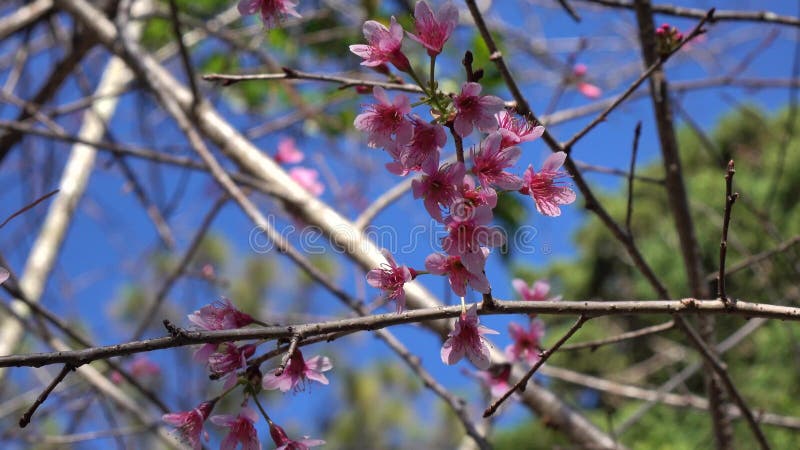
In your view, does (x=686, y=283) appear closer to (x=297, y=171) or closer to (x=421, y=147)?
(x=297, y=171)

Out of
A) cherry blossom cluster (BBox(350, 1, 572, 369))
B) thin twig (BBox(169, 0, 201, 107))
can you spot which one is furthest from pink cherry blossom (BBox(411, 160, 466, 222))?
thin twig (BBox(169, 0, 201, 107))

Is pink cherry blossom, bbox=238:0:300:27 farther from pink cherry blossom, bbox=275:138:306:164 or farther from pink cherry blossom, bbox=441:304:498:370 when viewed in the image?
pink cherry blossom, bbox=275:138:306:164

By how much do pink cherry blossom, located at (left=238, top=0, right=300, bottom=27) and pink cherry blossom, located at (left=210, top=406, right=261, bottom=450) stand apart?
66cm

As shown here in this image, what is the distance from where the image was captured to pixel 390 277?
972 millimetres

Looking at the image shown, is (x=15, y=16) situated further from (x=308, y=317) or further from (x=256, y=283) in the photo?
(x=256, y=283)

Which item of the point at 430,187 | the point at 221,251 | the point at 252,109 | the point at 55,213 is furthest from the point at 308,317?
the point at 221,251

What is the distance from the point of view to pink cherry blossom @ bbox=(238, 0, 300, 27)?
1179mm

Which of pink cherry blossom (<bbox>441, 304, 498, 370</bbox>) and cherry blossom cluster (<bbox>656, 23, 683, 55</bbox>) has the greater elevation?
cherry blossom cluster (<bbox>656, 23, 683, 55</bbox>)

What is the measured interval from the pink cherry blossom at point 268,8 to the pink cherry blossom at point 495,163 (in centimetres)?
48

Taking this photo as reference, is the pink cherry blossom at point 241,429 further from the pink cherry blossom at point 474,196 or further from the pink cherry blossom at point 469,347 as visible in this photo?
the pink cherry blossom at point 474,196

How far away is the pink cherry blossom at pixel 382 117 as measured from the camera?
904 millimetres

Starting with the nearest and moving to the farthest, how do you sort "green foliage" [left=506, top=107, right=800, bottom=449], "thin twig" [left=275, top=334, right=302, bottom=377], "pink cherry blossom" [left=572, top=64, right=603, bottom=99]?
"thin twig" [left=275, top=334, right=302, bottom=377]
"pink cherry blossom" [left=572, top=64, right=603, bottom=99]
"green foliage" [left=506, top=107, right=800, bottom=449]

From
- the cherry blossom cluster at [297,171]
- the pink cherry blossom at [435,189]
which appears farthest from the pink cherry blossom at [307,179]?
the pink cherry blossom at [435,189]

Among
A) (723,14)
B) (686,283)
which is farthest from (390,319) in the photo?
(686,283)
